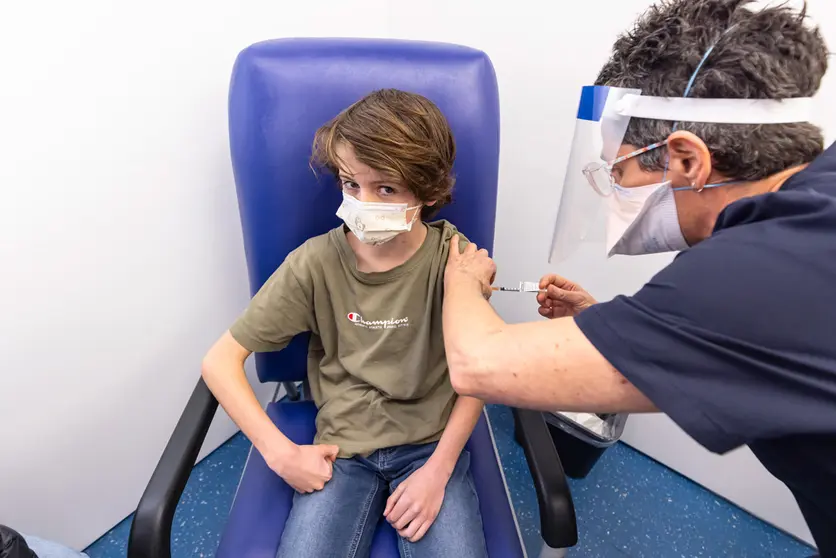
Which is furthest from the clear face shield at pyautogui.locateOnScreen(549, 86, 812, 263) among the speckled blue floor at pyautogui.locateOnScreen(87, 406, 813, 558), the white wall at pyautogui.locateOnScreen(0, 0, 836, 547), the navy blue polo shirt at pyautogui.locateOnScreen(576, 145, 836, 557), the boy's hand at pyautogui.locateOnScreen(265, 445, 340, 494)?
the speckled blue floor at pyautogui.locateOnScreen(87, 406, 813, 558)

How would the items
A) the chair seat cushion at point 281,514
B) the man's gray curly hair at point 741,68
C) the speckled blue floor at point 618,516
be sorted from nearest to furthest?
1. the man's gray curly hair at point 741,68
2. the chair seat cushion at point 281,514
3. the speckled blue floor at point 618,516

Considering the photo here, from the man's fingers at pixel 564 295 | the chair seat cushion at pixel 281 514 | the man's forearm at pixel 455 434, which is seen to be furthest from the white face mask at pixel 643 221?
the chair seat cushion at pixel 281 514

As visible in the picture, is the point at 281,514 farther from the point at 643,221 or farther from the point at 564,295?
the point at 643,221

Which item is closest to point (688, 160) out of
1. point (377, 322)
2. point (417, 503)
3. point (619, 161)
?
point (619, 161)

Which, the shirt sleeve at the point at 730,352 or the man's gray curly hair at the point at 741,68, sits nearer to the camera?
the shirt sleeve at the point at 730,352

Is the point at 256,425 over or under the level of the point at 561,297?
under

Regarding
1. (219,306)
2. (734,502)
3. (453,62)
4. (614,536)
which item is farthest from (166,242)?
(734,502)

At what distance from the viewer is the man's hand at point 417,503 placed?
860 millimetres

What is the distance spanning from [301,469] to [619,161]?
759 mm

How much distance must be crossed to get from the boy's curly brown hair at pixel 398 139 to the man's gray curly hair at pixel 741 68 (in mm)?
347

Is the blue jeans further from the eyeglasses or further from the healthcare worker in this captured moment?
the eyeglasses

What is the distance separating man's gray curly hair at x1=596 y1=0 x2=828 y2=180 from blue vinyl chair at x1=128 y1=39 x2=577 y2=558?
1.18 ft

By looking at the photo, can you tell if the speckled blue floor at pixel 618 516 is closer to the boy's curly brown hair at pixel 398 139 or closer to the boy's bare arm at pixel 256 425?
the boy's bare arm at pixel 256 425

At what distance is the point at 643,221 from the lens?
0.79 metres
